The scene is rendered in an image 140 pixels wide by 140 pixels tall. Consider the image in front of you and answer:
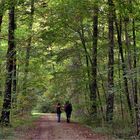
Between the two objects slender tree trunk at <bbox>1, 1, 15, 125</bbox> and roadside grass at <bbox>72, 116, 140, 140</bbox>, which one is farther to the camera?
slender tree trunk at <bbox>1, 1, 15, 125</bbox>

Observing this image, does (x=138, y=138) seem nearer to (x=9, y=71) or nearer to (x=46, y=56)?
(x=9, y=71)

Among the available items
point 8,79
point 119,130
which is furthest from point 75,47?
point 119,130

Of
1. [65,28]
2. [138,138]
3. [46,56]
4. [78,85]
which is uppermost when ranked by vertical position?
[65,28]

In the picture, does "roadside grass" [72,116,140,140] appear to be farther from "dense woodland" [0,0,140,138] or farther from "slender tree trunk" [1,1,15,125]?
"slender tree trunk" [1,1,15,125]

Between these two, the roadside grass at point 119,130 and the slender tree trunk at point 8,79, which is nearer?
the roadside grass at point 119,130

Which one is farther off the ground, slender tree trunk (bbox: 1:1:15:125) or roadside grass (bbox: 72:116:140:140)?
slender tree trunk (bbox: 1:1:15:125)

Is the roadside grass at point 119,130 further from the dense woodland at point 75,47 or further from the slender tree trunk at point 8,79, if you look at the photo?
the slender tree trunk at point 8,79

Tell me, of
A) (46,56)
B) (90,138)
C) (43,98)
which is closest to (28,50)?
(46,56)

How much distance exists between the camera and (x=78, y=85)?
29344 mm

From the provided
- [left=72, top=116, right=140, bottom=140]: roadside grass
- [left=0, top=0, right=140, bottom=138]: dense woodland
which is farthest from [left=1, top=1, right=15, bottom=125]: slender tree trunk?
[left=72, top=116, right=140, bottom=140]: roadside grass

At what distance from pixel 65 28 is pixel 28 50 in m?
3.64

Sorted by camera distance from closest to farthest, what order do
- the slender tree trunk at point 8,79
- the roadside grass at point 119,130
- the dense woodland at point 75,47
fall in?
1. the roadside grass at point 119,130
2. the slender tree trunk at point 8,79
3. the dense woodland at point 75,47

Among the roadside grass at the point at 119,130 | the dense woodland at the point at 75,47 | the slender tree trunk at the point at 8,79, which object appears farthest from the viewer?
the dense woodland at the point at 75,47

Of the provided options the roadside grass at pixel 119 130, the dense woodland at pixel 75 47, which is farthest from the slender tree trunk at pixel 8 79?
the roadside grass at pixel 119 130
